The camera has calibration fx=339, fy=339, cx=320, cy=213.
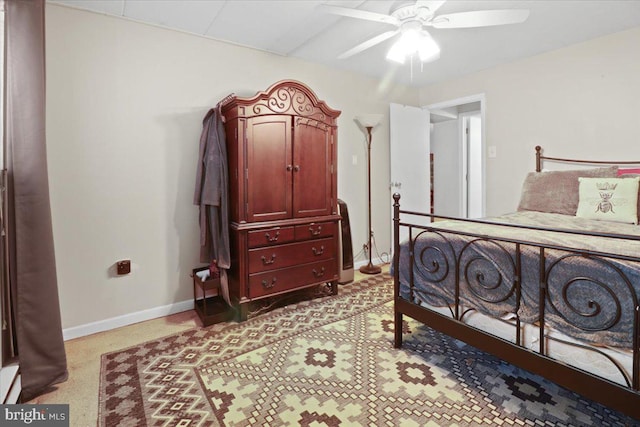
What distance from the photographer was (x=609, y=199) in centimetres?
251

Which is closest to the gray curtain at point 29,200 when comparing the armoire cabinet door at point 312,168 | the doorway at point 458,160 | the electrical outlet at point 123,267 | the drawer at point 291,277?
the electrical outlet at point 123,267

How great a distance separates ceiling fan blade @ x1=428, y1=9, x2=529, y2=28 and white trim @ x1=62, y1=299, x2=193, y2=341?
9.23 ft

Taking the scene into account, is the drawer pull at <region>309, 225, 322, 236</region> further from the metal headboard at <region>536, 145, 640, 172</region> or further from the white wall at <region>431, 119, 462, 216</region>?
the white wall at <region>431, 119, 462, 216</region>

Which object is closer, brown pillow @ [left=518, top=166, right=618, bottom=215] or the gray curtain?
the gray curtain

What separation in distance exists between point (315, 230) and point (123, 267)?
1545 millimetres

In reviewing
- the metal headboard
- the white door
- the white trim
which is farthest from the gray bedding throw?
the white door

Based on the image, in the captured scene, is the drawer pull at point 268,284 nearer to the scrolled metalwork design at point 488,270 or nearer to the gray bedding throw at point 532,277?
the gray bedding throw at point 532,277

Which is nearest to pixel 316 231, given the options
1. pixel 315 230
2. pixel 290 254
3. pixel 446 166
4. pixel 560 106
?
pixel 315 230

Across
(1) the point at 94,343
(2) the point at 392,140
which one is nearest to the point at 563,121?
(2) the point at 392,140

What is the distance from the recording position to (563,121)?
3260 millimetres

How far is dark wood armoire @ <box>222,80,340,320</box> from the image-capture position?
8.60 feet

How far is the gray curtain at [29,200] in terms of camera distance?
1.64 meters

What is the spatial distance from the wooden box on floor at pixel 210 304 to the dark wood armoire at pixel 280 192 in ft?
0.40

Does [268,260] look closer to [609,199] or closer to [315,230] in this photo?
[315,230]
